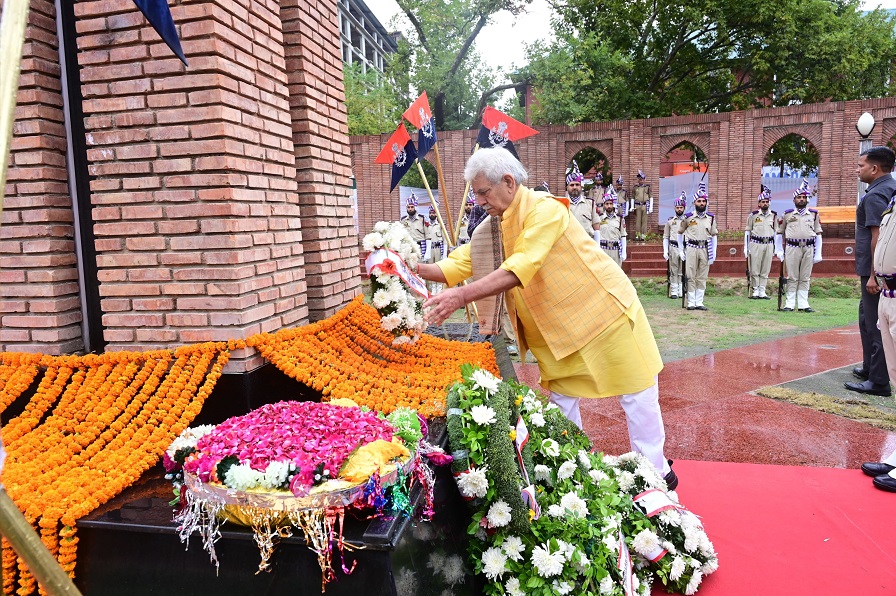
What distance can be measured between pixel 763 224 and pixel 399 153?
384 inches

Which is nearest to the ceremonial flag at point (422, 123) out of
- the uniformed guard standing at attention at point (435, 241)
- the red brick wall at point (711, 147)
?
the uniformed guard standing at attention at point (435, 241)

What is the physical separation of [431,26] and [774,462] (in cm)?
2629

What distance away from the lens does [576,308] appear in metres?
3.18

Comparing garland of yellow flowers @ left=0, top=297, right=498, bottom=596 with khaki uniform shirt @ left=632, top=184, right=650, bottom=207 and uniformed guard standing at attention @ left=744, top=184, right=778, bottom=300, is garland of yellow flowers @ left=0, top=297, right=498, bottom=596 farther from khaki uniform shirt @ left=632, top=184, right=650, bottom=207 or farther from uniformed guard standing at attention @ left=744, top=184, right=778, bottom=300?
khaki uniform shirt @ left=632, top=184, right=650, bottom=207

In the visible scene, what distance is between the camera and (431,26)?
26.7 m

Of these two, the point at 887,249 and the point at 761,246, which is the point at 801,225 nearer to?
the point at 761,246

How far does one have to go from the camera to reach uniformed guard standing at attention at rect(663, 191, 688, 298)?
42.9 ft

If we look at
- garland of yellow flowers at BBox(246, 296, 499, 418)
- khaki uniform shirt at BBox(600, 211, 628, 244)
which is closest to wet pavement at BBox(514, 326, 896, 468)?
garland of yellow flowers at BBox(246, 296, 499, 418)

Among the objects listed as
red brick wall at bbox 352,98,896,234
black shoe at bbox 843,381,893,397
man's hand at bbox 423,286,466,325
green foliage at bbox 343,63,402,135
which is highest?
green foliage at bbox 343,63,402,135

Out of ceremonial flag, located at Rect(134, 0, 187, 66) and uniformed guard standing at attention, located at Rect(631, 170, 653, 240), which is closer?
ceremonial flag, located at Rect(134, 0, 187, 66)

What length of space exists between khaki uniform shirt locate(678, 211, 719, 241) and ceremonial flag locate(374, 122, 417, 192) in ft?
26.2

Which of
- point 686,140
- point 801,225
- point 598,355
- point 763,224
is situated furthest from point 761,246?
point 598,355

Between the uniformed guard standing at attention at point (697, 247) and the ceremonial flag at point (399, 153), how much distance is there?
7467 mm

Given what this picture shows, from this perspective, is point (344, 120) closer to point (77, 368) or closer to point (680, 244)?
point (77, 368)
